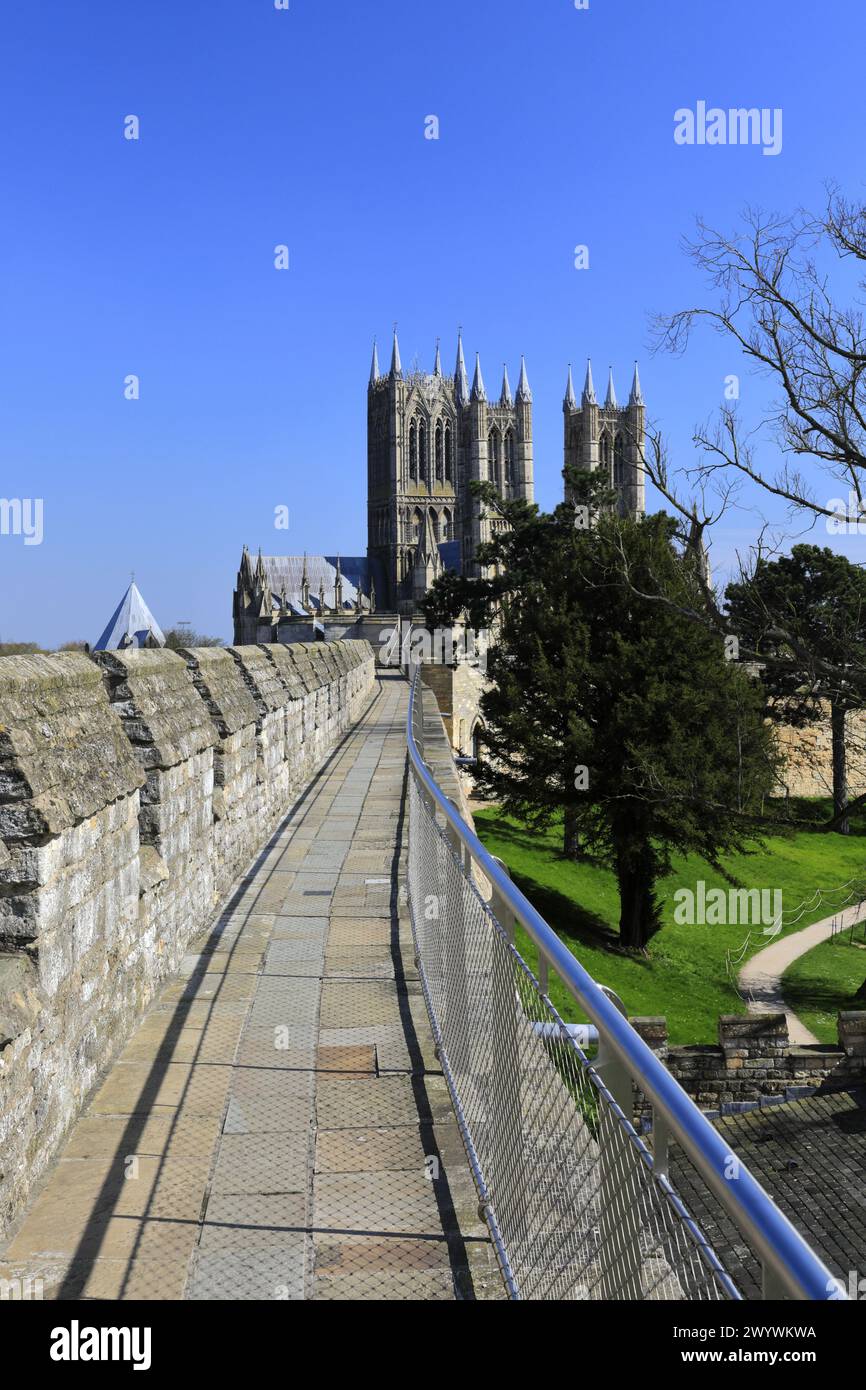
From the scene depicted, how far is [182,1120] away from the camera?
3.56 m

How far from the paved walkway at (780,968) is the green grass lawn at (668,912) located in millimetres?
369

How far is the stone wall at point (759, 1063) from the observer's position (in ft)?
48.0

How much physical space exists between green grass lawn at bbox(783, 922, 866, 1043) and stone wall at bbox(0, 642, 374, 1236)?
624 inches

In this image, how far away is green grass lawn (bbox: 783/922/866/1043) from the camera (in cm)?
2003

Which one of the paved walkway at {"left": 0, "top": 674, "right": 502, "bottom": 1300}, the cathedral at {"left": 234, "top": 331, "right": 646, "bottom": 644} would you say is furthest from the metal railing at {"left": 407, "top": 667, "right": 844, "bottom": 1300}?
the cathedral at {"left": 234, "top": 331, "right": 646, "bottom": 644}

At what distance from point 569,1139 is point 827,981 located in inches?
866

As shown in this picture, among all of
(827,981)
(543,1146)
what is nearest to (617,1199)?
(543,1146)

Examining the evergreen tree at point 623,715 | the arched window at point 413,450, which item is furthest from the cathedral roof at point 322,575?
the evergreen tree at point 623,715

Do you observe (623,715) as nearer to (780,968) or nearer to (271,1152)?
(780,968)

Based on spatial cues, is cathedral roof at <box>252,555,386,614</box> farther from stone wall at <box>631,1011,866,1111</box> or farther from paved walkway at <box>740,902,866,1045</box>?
stone wall at <box>631,1011,866,1111</box>

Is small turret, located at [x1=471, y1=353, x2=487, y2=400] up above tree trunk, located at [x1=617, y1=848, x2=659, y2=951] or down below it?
above

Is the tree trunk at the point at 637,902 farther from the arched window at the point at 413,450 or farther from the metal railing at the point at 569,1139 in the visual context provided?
the arched window at the point at 413,450

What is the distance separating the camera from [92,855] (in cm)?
386
